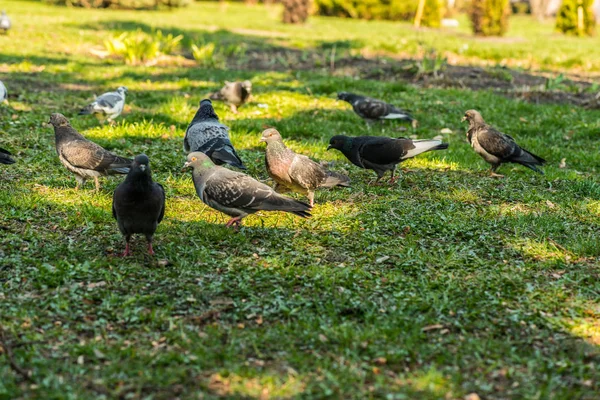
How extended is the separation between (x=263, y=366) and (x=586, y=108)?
1036cm

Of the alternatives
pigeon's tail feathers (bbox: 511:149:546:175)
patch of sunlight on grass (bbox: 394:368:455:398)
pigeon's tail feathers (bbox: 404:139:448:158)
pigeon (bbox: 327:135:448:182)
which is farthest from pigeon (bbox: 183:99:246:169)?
patch of sunlight on grass (bbox: 394:368:455:398)

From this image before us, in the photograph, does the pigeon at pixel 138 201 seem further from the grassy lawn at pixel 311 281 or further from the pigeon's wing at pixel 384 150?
the pigeon's wing at pixel 384 150

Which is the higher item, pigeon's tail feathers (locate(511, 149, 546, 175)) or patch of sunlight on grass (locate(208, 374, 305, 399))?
pigeon's tail feathers (locate(511, 149, 546, 175))

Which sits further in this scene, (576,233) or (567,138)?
(567,138)

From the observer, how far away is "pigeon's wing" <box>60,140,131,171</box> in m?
6.87

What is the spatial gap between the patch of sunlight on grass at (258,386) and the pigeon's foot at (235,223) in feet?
8.03

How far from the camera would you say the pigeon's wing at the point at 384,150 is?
25.3ft

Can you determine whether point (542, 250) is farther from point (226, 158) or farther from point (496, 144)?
point (226, 158)

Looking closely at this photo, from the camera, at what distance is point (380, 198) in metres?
7.51

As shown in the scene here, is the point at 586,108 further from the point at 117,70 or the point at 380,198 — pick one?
the point at 117,70

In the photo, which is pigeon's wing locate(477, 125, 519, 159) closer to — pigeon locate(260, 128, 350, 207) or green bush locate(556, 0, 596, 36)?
pigeon locate(260, 128, 350, 207)

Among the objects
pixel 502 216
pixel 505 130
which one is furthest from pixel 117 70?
pixel 502 216

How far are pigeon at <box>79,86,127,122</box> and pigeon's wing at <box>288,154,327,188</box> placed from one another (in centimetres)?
398

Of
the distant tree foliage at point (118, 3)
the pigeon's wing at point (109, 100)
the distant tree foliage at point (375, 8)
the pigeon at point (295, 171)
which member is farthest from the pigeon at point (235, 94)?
the distant tree foliage at point (375, 8)
